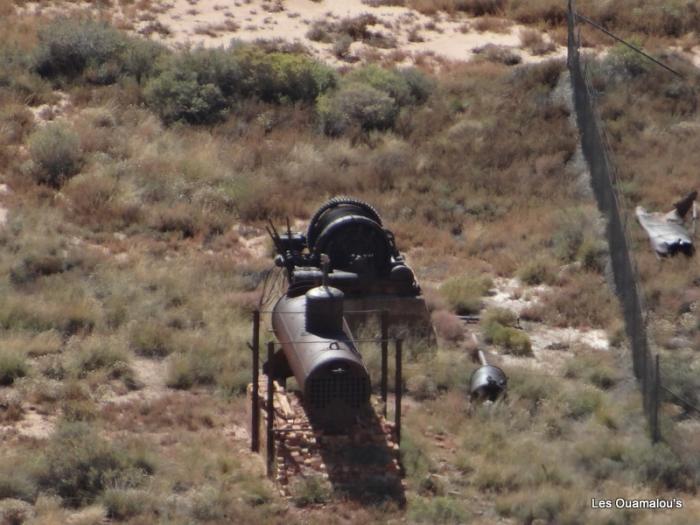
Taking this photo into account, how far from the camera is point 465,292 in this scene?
25.1 metres

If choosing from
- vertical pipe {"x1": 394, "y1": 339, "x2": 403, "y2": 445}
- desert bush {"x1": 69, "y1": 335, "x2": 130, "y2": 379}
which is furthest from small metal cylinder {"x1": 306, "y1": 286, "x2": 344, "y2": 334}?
desert bush {"x1": 69, "y1": 335, "x2": 130, "y2": 379}

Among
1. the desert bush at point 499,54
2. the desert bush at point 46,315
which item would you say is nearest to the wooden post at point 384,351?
the desert bush at point 46,315

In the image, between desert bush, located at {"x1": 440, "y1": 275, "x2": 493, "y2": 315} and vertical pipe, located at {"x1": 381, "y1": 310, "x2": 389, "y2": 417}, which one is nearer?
vertical pipe, located at {"x1": 381, "y1": 310, "x2": 389, "y2": 417}

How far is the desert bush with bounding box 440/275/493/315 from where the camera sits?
24764 mm

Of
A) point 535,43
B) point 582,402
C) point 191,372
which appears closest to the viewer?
point 582,402

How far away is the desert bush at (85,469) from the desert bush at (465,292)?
320 inches

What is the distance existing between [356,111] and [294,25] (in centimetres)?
707

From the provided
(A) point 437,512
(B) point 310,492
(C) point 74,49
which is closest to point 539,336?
(A) point 437,512

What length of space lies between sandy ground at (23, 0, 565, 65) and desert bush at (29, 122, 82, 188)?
791cm

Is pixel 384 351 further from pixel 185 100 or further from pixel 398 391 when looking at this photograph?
pixel 185 100

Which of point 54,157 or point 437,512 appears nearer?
point 437,512

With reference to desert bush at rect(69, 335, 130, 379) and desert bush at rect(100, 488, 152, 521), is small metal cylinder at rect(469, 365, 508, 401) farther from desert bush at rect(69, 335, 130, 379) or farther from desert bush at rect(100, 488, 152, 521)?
desert bush at rect(100, 488, 152, 521)

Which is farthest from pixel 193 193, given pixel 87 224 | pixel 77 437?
pixel 77 437

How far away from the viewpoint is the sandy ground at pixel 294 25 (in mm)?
38438
